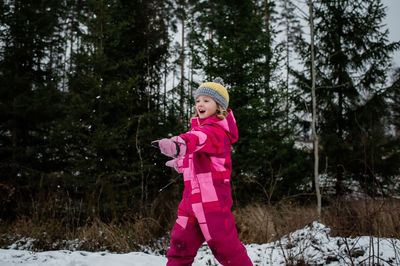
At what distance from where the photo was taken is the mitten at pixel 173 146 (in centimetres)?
188

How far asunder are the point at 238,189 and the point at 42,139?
734 centimetres

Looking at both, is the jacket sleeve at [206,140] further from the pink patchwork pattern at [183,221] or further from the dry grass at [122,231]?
the dry grass at [122,231]

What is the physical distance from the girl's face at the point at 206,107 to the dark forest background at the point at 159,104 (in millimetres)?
5089

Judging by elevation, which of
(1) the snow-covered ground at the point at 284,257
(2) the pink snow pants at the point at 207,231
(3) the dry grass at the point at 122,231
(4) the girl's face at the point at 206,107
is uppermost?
(4) the girl's face at the point at 206,107

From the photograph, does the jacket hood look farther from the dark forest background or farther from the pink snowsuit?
the dark forest background

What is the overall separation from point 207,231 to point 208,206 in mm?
172

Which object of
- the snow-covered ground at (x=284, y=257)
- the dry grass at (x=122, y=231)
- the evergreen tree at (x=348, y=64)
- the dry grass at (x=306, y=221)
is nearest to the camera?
the snow-covered ground at (x=284, y=257)

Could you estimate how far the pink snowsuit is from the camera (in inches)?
89.4

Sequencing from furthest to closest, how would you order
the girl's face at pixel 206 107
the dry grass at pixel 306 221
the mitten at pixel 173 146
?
the dry grass at pixel 306 221 < the girl's face at pixel 206 107 < the mitten at pixel 173 146

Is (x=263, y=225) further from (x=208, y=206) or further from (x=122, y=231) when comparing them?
(x=208, y=206)

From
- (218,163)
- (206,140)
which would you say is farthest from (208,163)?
(206,140)

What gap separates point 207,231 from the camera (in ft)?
7.46

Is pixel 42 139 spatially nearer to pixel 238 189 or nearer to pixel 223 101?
pixel 238 189

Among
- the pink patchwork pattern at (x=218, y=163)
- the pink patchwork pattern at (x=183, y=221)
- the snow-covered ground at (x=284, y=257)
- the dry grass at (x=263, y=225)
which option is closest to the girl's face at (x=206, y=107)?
the pink patchwork pattern at (x=218, y=163)
